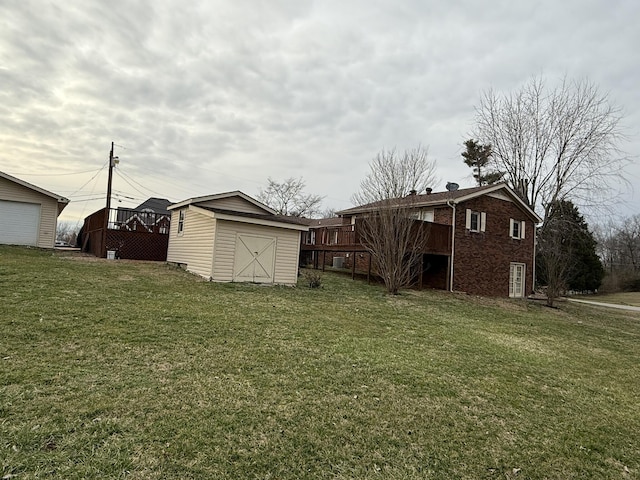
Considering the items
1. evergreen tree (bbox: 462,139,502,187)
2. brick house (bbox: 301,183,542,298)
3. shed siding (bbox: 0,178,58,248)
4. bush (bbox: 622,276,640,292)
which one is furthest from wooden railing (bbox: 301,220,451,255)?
bush (bbox: 622,276,640,292)

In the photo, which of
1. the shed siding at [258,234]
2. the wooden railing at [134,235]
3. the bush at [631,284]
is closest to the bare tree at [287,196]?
the wooden railing at [134,235]

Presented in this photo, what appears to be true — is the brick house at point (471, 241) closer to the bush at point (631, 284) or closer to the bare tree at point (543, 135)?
the bare tree at point (543, 135)

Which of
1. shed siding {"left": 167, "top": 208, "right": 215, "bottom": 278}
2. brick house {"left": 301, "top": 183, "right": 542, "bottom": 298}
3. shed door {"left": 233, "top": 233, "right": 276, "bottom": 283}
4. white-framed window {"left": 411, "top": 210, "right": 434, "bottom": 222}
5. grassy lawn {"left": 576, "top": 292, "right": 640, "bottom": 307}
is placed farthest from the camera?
grassy lawn {"left": 576, "top": 292, "right": 640, "bottom": 307}

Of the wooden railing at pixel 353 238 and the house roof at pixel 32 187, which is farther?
the wooden railing at pixel 353 238

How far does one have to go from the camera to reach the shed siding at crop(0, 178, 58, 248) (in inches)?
643

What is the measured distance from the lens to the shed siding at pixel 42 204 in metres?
16.3

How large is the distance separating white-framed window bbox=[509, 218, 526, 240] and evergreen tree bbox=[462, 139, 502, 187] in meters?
8.90

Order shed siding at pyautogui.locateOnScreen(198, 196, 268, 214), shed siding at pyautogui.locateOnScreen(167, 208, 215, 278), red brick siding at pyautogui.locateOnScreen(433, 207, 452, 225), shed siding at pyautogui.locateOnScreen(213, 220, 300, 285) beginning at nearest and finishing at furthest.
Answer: shed siding at pyautogui.locateOnScreen(213, 220, 300, 285) → shed siding at pyautogui.locateOnScreen(167, 208, 215, 278) → shed siding at pyautogui.locateOnScreen(198, 196, 268, 214) → red brick siding at pyautogui.locateOnScreen(433, 207, 452, 225)

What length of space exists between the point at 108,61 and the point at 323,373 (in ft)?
41.4

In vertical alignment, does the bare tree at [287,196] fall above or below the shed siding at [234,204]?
above

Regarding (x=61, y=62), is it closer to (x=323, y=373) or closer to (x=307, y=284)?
(x=307, y=284)

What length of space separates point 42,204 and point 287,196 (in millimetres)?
25949

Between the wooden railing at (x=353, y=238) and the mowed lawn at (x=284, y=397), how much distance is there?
8.31 m

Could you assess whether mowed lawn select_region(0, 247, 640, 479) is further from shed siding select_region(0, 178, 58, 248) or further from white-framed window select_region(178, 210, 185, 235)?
shed siding select_region(0, 178, 58, 248)
